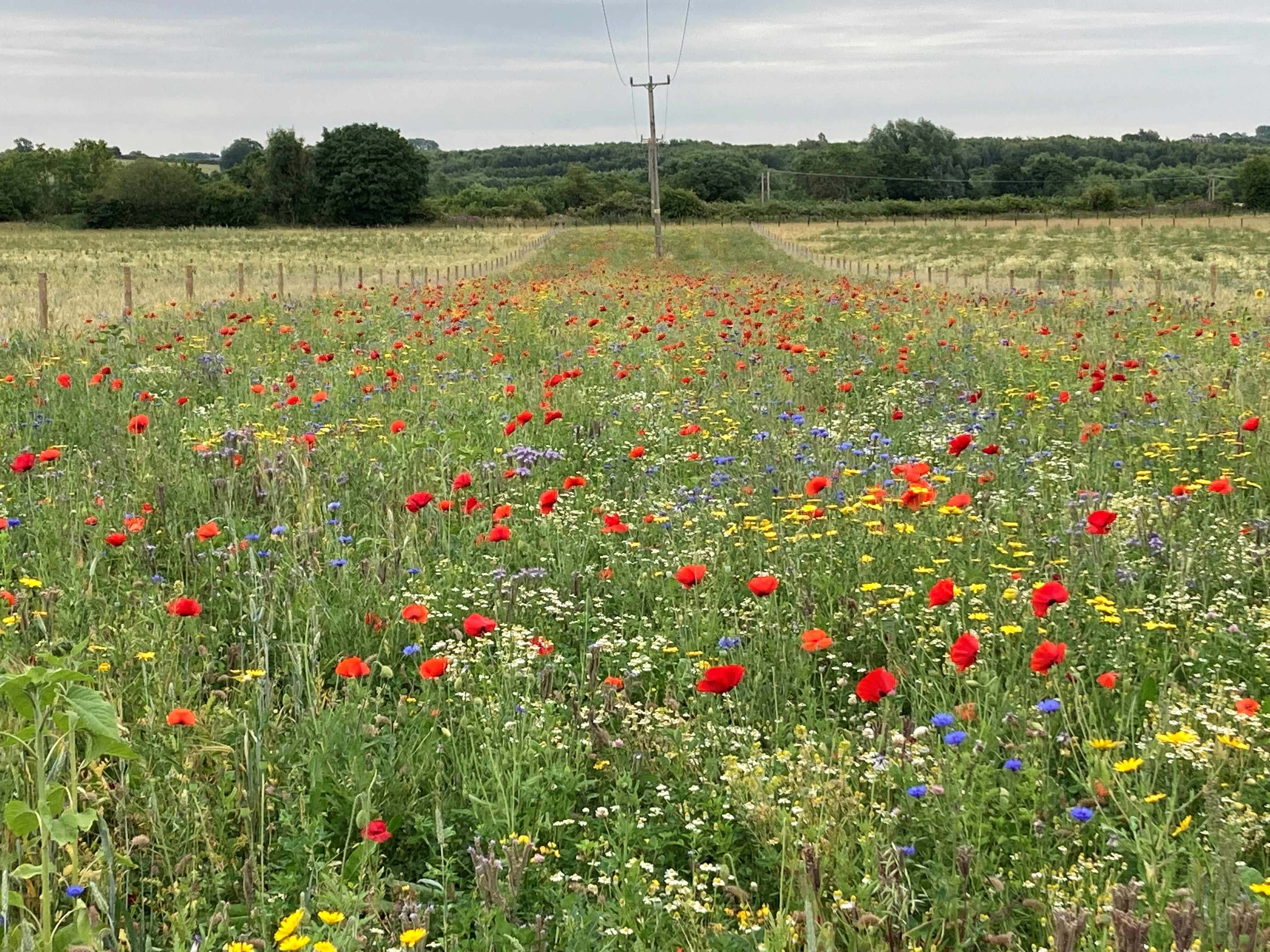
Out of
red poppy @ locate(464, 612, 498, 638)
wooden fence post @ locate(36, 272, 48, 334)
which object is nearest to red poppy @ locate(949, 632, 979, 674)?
red poppy @ locate(464, 612, 498, 638)

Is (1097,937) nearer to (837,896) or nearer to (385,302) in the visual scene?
(837,896)

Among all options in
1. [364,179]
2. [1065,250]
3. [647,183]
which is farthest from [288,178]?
[1065,250]

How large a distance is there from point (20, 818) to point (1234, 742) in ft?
9.16

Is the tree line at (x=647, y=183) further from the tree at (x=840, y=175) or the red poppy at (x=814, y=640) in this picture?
the red poppy at (x=814, y=640)

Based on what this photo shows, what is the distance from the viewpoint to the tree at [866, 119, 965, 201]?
5522 inches

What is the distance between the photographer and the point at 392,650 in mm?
3936

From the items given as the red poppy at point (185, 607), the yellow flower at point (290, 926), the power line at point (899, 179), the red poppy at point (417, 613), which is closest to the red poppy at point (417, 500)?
the red poppy at point (417, 613)

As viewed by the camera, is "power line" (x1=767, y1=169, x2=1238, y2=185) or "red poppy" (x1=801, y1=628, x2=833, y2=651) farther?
"power line" (x1=767, y1=169, x2=1238, y2=185)

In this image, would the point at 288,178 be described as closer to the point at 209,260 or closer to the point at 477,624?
the point at 209,260

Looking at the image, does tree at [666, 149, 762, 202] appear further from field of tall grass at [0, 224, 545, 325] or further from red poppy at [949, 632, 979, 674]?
red poppy at [949, 632, 979, 674]

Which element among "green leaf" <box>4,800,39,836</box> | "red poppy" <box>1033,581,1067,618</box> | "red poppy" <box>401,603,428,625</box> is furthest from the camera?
"red poppy" <box>401,603,428,625</box>

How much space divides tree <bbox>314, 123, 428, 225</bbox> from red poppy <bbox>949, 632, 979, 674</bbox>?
102256 mm

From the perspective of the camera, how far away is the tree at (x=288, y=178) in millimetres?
97500

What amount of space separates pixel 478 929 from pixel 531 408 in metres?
5.69
